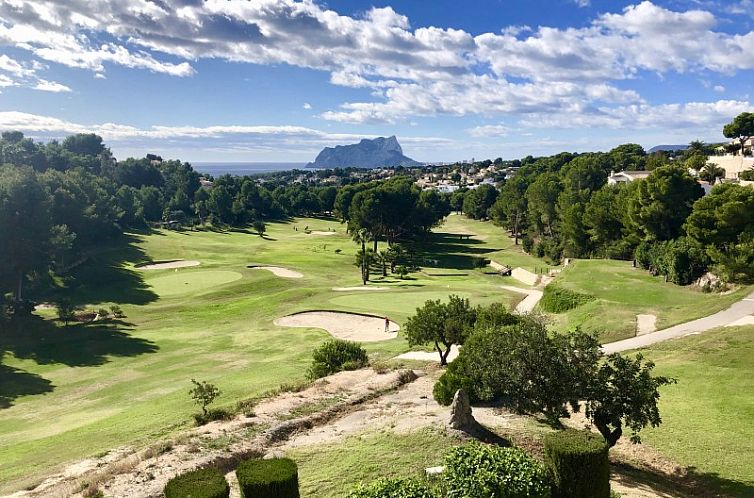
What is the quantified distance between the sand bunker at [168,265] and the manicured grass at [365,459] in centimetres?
6593

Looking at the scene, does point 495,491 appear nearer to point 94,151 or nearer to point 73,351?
point 73,351

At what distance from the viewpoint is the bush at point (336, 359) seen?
31.2m

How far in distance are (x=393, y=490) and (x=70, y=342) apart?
42.8m

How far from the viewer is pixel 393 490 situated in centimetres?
1188

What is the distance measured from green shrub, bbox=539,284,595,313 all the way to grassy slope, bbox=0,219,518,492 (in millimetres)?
4981

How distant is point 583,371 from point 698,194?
52.9m

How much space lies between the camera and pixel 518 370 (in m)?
18.0

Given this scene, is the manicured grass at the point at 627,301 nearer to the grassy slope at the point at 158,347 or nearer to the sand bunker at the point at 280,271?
the grassy slope at the point at 158,347

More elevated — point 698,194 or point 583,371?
point 698,194

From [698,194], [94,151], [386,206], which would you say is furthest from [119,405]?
[94,151]

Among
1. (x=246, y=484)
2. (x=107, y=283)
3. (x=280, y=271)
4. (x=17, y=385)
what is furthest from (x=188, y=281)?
(x=246, y=484)

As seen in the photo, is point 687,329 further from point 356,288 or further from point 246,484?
point 356,288

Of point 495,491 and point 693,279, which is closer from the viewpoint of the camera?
point 495,491

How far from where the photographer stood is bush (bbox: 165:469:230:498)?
1195 centimetres
